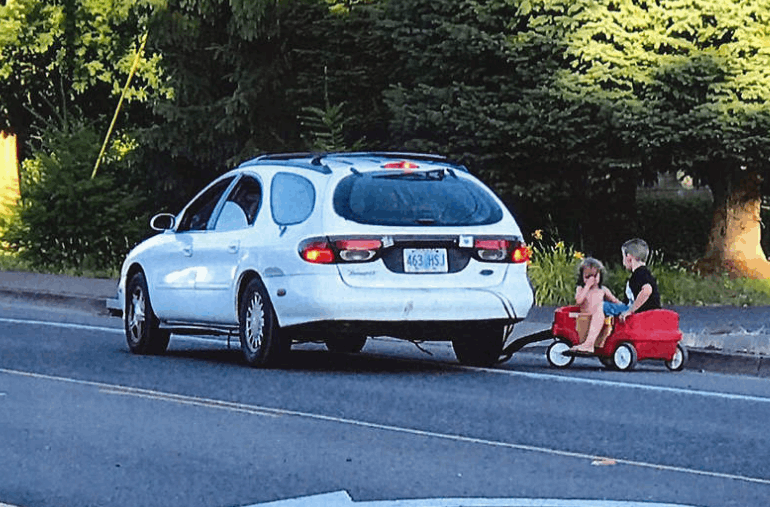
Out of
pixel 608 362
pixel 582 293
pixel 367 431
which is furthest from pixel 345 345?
pixel 367 431

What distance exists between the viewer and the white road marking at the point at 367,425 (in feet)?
31.0

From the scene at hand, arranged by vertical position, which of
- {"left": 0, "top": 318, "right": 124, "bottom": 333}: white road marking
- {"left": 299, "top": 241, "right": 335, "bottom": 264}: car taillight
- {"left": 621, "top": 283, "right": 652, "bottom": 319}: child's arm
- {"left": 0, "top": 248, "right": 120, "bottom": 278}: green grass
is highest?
{"left": 299, "top": 241, "right": 335, "bottom": 264}: car taillight

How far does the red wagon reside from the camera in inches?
573

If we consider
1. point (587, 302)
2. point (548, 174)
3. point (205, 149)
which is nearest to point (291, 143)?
point (205, 149)

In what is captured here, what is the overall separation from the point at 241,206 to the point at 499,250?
218 centimetres

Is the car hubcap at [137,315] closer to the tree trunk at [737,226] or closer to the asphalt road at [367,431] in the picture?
the asphalt road at [367,431]

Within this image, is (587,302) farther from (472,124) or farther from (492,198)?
(472,124)

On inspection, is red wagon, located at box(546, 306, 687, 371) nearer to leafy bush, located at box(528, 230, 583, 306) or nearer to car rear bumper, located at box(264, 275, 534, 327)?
car rear bumper, located at box(264, 275, 534, 327)

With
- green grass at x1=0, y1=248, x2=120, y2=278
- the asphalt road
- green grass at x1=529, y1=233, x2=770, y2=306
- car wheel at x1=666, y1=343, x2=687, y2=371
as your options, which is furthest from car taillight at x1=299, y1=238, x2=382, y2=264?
green grass at x1=0, y1=248, x2=120, y2=278

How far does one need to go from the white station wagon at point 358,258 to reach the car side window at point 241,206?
0.01 metres

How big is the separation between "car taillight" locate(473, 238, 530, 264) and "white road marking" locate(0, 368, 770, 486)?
2.60 m

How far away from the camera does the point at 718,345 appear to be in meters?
15.9

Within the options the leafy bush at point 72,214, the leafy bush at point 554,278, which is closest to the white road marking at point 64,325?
the leafy bush at point 554,278

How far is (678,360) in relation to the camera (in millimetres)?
14836
